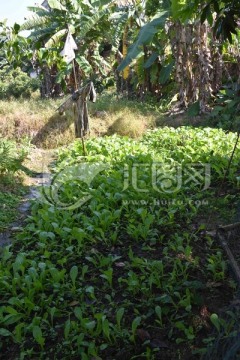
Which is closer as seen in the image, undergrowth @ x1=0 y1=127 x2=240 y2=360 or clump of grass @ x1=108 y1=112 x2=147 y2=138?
undergrowth @ x1=0 y1=127 x2=240 y2=360

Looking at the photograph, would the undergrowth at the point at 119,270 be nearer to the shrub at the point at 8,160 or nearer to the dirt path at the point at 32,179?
the dirt path at the point at 32,179

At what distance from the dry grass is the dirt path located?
851mm

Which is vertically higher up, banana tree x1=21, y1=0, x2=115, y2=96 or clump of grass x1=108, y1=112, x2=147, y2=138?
banana tree x1=21, y1=0, x2=115, y2=96

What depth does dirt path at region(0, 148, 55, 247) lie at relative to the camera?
17.8 feet

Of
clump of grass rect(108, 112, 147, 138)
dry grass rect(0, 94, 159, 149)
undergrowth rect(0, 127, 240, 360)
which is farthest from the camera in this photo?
clump of grass rect(108, 112, 147, 138)

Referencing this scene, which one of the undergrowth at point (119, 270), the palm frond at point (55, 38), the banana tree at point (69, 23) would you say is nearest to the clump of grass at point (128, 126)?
the banana tree at point (69, 23)

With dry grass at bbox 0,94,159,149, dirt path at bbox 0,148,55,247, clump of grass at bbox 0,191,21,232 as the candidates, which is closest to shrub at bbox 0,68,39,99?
dry grass at bbox 0,94,159,149

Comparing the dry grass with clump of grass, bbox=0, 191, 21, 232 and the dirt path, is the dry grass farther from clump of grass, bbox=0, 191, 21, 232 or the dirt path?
clump of grass, bbox=0, 191, 21, 232

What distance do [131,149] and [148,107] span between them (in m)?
6.87

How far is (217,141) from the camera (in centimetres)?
837

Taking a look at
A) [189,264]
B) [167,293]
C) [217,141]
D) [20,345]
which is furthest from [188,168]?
[20,345]

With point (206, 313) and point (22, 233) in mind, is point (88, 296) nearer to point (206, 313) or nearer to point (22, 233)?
point (206, 313)

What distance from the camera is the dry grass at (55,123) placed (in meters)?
11.4

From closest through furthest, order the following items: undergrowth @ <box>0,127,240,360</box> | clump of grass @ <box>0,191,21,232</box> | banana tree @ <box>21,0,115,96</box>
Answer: undergrowth @ <box>0,127,240,360</box>
clump of grass @ <box>0,191,21,232</box>
banana tree @ <box>21,0,115,96</box>
